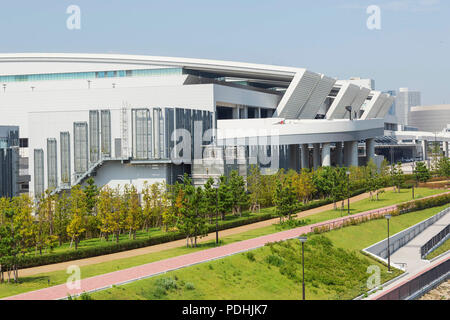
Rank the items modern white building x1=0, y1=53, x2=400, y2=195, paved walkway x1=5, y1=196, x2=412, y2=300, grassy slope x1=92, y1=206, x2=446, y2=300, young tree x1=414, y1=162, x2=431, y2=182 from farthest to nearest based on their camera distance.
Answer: young tree x1=414, y1=162, x2=431, y2=182
modern white building x1=0, y1=53, x2=400, y2=195
grassy slope x1=92, y1=206, x2=446, y2=300
paved walkway x1=5, y1=196, x2=412, y2=300

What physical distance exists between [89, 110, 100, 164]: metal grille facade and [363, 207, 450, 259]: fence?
23.4 m

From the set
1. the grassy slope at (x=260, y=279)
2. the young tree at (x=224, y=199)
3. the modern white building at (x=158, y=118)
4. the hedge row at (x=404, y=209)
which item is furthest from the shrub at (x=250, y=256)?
the modern white building at (x=158, y=118)

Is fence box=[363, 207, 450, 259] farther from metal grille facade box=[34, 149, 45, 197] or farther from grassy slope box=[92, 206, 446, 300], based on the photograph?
metal grille facade box=[34, 149, 45, 197]

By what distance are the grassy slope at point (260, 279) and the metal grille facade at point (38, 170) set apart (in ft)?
80.2

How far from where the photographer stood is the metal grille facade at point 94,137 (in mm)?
47656

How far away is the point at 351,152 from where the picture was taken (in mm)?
71250

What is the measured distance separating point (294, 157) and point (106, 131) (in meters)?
24.1

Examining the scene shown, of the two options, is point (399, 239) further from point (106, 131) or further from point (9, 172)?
point (9, 172)

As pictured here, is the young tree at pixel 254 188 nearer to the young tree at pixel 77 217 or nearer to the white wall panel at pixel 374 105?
the young tree at pixel 77 217

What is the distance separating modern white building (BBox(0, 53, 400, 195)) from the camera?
47.2m

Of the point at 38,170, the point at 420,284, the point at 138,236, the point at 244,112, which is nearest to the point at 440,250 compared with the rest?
the point at 420,284

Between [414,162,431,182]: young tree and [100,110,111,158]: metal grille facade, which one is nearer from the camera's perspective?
[100,110,111,158]: metal grille facade

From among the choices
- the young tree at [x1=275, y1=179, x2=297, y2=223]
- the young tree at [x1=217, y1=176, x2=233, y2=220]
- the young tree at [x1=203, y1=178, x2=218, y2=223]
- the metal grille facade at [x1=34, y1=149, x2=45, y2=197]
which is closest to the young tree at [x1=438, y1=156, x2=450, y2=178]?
the young tree at [x1=275, y1=179, x2=297, y2=223]

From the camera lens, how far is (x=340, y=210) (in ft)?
154
